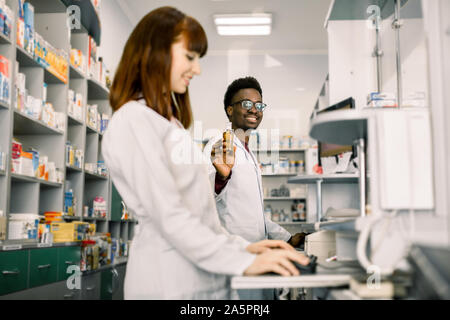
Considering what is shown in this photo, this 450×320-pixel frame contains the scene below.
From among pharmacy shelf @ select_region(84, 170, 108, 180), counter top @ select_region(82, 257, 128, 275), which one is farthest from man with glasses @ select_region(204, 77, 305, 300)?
pharmacy shelf @ select_region(84, 170, 108, 180)

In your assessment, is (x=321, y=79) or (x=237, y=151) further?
(x=321, y=79)

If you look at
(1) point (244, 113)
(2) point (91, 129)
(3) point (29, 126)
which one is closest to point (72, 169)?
(2) point (91, 129)

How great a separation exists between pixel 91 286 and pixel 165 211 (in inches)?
112

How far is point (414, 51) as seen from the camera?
3195 millimetres

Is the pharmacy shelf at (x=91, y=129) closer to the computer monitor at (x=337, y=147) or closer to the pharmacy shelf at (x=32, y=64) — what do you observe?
the pharmacy shelf at (x=32, y=64)

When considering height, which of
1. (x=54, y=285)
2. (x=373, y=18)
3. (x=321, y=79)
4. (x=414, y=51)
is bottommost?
(x=54, y=285)

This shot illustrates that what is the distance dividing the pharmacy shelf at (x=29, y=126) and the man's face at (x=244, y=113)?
125 cm

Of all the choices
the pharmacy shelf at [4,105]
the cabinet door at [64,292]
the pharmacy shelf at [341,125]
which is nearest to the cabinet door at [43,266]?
the cabinet door at [64,292]

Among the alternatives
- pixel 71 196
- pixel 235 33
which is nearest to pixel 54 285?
pixel 71 196

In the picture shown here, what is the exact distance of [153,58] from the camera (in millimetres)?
1164

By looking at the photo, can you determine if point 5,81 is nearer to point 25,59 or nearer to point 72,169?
point 25,59
